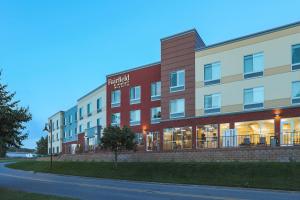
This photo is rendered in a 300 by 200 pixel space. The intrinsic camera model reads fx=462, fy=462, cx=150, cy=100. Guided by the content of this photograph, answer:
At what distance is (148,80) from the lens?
51.1 meters

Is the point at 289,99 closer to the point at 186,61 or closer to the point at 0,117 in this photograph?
the point at 186,61

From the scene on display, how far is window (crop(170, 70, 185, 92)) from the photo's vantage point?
45469mm

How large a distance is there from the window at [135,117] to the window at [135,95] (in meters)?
1.15

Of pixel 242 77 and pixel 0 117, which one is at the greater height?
pixel 242 77

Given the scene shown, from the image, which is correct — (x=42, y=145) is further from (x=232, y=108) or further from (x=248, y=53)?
(x=248, y=53)

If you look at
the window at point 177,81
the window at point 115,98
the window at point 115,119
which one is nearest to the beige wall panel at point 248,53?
the window at point 177,81

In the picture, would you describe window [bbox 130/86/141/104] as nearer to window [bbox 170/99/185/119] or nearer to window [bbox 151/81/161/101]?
window [bbox 151/81/161/101]

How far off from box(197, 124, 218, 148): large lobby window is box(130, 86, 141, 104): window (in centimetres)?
1106

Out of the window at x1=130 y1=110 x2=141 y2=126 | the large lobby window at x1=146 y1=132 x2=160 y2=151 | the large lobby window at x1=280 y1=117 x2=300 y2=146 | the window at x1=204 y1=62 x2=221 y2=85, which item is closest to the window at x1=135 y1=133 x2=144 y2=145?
the large lobby window at x1=146 y1=132 x2=160 y2=151

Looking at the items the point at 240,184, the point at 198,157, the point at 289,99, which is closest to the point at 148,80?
the point at 198,157

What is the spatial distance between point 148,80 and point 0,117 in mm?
30395

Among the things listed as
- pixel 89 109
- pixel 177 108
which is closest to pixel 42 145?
pixel 89 109

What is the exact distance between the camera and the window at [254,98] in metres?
39.0

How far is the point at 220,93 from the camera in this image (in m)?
42.1
